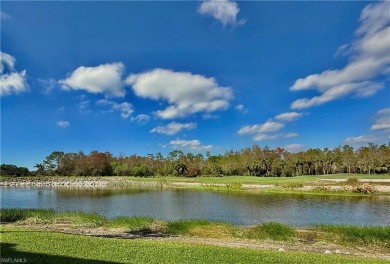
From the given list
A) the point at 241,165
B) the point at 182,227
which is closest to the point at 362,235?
the point at 182,227

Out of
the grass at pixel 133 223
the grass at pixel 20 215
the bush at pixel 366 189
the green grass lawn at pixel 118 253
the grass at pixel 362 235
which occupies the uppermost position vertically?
the green grass lawn at pixel 118 253

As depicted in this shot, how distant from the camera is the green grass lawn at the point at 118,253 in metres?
10.0

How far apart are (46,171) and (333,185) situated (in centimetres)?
10978

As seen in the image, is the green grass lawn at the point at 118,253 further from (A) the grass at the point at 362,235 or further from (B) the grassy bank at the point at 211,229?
(A) the grass at the point at 362,235

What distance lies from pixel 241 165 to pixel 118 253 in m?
108

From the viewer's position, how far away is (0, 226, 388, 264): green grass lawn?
10.0m

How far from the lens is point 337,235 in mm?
18656

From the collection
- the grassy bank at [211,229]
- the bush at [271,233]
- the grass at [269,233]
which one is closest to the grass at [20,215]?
the grassy bank at [211,229]

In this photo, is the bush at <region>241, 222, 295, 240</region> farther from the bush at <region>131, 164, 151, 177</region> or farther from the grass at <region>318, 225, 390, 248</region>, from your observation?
the bush at <region>131, 164, 151, 177</region>

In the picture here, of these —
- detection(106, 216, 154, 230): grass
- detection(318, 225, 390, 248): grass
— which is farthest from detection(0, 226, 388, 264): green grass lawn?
detection(106, 216, 154, 230): grass

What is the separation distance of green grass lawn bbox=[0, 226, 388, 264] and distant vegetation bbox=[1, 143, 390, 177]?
9993cm

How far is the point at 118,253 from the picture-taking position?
1087 cm

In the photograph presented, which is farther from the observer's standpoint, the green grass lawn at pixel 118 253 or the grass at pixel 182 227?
the grass at pixel 182 227

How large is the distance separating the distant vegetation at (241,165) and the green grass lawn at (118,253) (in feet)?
328
